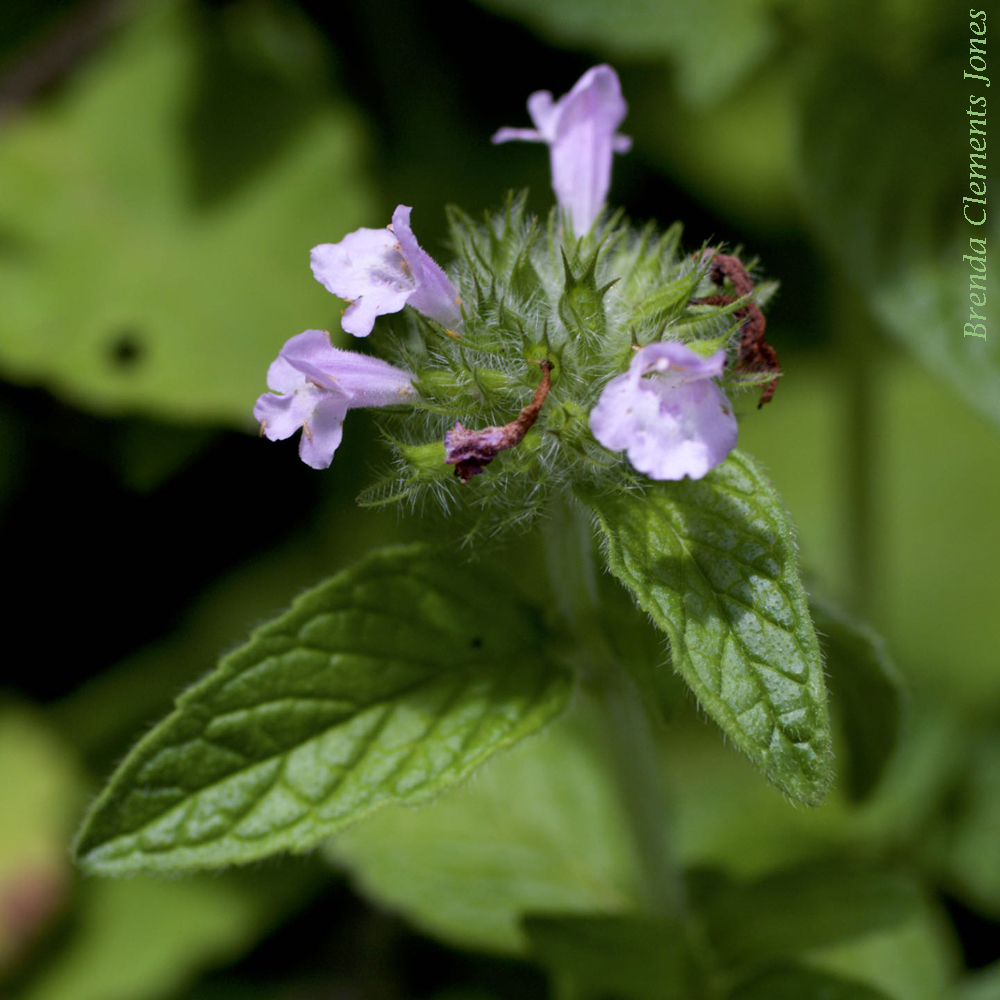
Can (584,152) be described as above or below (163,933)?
above

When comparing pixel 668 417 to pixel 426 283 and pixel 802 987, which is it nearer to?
pixel 426 283

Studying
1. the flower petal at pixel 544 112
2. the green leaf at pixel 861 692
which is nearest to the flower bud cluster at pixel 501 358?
the flower petal at pixel 544 112

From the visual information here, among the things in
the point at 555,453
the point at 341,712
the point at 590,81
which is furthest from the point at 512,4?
the point at 341,712

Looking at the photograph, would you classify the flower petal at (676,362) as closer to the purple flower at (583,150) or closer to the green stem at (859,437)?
the purple flower at (583,150)

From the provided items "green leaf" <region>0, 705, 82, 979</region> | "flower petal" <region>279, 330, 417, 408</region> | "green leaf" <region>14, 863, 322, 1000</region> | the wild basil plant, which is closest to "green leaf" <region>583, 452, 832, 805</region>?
the wild basil plant

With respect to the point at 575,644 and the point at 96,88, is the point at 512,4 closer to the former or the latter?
the point at 96,88

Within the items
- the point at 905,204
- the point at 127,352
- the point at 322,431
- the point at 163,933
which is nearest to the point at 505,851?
the point at 163,933

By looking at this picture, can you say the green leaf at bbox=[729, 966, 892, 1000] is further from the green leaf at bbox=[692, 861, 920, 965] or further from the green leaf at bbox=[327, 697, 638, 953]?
the green leaf at bbox=[327, 697, 638, 953]
